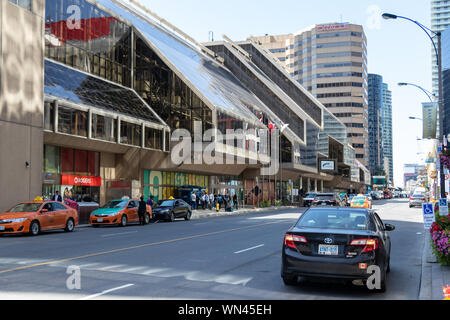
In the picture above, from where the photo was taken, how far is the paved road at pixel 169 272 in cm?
855

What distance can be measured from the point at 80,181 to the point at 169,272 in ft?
96.9

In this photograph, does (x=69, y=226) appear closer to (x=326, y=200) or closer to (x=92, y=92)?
(x=92, y=92)

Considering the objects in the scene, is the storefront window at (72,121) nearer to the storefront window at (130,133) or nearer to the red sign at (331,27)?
the storefront window at (130,133)

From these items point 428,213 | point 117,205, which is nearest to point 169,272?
point 428,213

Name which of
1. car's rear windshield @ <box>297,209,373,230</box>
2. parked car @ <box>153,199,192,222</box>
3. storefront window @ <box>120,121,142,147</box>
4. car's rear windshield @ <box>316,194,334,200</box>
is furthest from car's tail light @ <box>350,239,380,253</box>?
storefront window @ <box>120,121,142,147</box>

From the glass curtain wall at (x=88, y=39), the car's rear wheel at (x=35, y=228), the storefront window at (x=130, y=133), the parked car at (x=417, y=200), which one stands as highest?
the glass curtain wall at (x=88, y=39)

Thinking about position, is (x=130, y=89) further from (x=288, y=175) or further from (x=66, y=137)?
(x=288, y=175)

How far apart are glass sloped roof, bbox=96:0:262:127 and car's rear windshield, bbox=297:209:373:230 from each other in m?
41.8

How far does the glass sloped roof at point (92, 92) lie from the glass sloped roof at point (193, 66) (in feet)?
25.8

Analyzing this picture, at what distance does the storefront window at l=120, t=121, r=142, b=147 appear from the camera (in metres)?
39.9

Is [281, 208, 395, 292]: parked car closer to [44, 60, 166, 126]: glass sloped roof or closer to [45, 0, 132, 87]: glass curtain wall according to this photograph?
[44, 60, 166, 126]: glass sloped roof

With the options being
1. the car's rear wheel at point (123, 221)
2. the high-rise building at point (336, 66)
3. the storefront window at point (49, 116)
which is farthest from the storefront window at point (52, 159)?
the high-rise building at point (336, 66)

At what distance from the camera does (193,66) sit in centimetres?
6078

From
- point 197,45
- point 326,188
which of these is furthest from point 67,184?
point 326,188
